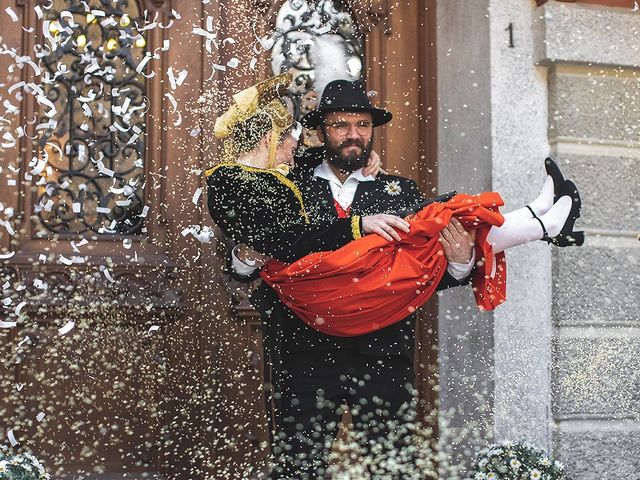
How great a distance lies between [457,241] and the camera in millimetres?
4312

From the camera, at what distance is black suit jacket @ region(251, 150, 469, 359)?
14.3 ft

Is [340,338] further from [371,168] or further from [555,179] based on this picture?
[555,179]

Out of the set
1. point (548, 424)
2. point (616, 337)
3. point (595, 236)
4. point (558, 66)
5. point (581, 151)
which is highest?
point (558, 66)

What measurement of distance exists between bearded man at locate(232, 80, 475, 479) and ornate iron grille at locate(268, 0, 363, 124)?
41.9 inches

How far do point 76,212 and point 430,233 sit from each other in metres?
1.96

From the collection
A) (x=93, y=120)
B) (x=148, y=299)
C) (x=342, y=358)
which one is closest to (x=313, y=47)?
(x=93, y=120)

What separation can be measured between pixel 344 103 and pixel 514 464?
181 cm

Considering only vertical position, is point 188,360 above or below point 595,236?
below

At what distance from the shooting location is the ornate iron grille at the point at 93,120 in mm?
5344

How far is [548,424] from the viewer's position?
18.2ft

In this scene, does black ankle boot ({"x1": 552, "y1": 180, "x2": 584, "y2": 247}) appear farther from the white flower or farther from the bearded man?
the white flower

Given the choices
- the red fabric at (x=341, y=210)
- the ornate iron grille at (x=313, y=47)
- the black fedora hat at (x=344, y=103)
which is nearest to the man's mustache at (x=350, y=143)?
the black fedora hat at (x=344, y=103)

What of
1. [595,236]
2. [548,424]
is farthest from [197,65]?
[548,424]

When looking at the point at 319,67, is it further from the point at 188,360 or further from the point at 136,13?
the point at 188,360
